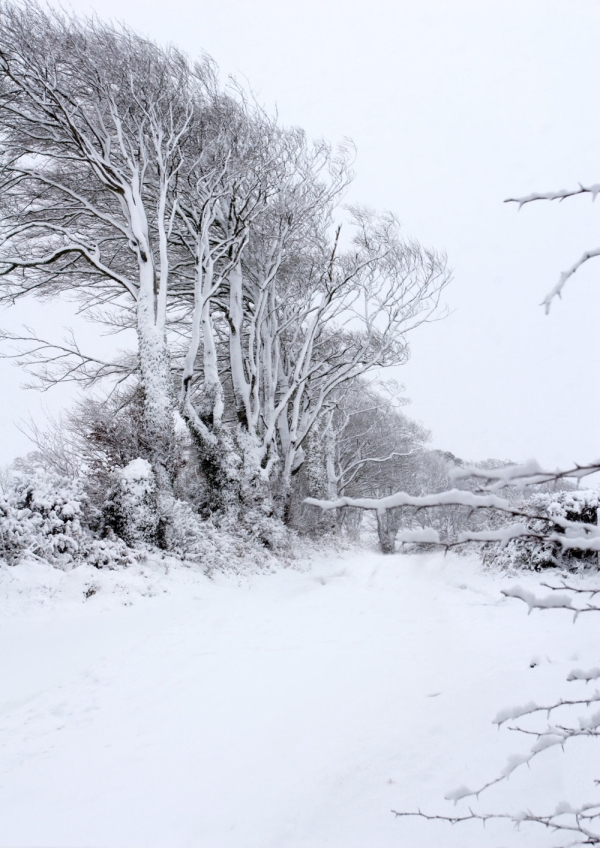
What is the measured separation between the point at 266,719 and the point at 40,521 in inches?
155

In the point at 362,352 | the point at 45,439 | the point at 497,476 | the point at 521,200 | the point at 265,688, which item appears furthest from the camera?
the point at 362,352

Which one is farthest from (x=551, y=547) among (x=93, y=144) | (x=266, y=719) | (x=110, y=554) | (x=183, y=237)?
(x=93, y=144)

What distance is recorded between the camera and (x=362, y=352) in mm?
13000

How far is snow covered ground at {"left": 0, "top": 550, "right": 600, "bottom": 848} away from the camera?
1.59m

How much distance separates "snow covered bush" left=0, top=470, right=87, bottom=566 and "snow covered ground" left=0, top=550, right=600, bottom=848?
0.97ft

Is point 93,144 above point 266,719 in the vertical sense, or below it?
above

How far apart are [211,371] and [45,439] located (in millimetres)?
4303

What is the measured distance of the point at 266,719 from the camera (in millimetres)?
2391

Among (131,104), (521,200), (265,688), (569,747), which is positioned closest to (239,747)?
(265,688)

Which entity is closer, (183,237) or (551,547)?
(551,547)

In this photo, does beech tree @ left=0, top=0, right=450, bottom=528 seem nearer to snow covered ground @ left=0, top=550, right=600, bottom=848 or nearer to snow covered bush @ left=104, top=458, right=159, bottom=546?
snow covered bush @ left=104, top=458, right=159, bottom=546

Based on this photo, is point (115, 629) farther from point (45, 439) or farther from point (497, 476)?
Answer: point (45, 439)

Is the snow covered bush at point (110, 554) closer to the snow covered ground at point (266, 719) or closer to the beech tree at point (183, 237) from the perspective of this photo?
the snow covered ground at point (266, 719)

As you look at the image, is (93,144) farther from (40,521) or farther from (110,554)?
(110,554)
